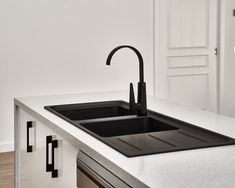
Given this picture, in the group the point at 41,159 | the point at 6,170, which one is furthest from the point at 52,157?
the point at 6,170

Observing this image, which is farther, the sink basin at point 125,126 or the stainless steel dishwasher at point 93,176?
the sink basin at point 125,126

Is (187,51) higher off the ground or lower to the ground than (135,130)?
higher

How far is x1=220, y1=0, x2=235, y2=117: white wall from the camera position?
5.97 meters

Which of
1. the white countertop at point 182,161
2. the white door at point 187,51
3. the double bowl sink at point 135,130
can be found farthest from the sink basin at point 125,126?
the white door at point 187,51

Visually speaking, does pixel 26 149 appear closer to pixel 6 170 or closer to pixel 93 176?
pixel 93 176

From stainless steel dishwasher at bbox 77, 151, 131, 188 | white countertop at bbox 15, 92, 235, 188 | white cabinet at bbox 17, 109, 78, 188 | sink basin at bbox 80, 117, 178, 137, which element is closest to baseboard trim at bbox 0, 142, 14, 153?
white cabinet at bbox 17, 109, 78, 188

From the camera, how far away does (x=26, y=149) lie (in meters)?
2.65

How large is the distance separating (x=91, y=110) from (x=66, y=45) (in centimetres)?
279

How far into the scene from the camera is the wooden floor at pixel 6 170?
3.89 m

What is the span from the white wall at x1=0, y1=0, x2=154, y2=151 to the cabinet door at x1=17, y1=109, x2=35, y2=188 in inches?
86.8

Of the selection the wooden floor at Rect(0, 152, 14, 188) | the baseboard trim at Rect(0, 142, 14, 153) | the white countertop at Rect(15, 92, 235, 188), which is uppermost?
the white countertop at Rect(15, 92, 235, 188)

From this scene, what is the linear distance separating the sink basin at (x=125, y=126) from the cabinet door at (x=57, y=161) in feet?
0.49

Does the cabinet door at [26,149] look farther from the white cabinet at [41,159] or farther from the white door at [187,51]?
the white door at [187,51]

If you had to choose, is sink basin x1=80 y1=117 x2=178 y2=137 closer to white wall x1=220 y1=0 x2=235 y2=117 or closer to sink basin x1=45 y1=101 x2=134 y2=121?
sink basin x1=45 y1=101 x2=134 y2=121
